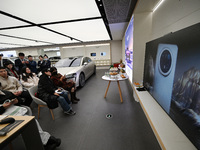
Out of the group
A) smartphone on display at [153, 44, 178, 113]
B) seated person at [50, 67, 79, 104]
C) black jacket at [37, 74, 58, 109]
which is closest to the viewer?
smartphone on display at [153, 44, 178, 113]

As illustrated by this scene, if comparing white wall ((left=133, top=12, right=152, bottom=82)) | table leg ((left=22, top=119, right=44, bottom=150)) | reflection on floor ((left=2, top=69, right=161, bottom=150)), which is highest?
white wall ((left=133, top=12, right=152, bottom=82))

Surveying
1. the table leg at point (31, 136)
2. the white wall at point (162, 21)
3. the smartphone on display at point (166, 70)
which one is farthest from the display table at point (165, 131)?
the table leg at point (31, 136)

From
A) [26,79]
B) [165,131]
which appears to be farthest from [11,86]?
[165,131]

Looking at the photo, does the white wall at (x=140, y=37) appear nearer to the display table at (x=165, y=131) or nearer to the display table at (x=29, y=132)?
the display table at (x=165, y=131)

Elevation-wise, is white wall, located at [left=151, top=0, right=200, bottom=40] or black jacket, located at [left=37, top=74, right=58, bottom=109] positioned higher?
white wall, located at [left=151, top=0, right=200, bottom=40]

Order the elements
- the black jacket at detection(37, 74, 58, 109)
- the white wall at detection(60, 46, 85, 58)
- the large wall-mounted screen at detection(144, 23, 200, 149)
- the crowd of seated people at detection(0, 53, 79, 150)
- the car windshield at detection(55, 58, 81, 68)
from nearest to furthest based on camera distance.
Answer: the large wall-mounted screen at detection(144, 23, 200, 149)
the crowd of seated people at detection(0, 53, 79, 150)
the black jacket at detection(37, 74, 58, 109)
the car windshield at detection(55, 58, 81, 68)
the white wall at detection(60, 46, 85, 58)

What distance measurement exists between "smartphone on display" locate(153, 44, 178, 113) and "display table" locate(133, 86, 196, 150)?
0.43 feet

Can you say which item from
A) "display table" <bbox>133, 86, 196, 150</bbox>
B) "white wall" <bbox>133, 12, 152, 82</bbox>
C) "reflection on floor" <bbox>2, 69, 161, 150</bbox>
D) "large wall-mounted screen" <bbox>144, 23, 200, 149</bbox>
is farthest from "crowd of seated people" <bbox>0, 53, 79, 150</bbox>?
"white wall" <bbox>133, 12, 152, 82</bbox>

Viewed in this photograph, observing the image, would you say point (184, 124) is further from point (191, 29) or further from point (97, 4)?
point (97, 4)

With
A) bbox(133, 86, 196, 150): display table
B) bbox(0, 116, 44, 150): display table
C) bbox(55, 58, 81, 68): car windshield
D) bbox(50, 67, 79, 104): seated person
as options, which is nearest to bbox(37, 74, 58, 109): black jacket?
bbox(50, 67, 79, 104): seated person

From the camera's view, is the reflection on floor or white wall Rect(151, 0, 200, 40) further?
the reflection on floor

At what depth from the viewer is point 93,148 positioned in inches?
51.9

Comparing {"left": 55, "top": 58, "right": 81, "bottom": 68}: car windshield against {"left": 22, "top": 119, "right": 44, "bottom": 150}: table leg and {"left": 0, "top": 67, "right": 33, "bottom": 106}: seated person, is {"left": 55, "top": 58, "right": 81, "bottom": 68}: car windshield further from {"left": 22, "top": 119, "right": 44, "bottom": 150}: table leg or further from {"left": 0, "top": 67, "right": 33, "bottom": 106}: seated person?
{"left": 22, "top": 119, "right": 44, "bottom": 150}: table leg

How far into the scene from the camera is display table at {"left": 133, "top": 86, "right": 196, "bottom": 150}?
79 cm
